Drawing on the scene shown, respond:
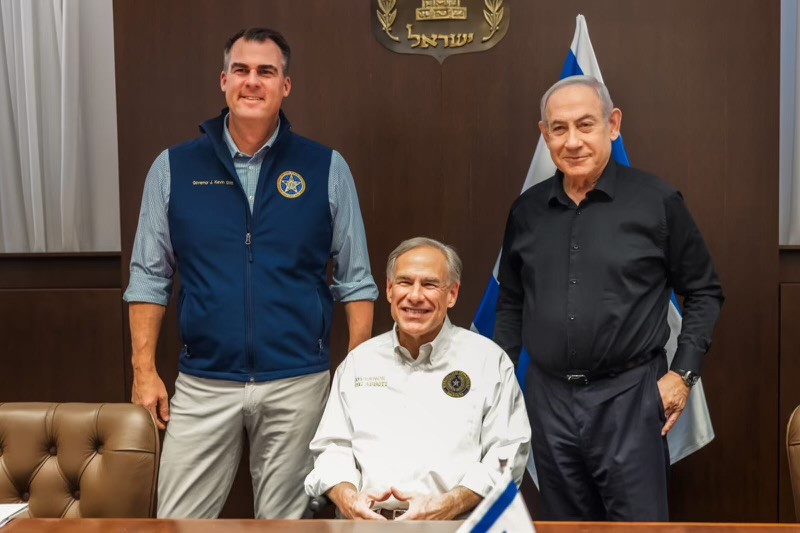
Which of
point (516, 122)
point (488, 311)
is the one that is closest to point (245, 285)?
point (488, 311)

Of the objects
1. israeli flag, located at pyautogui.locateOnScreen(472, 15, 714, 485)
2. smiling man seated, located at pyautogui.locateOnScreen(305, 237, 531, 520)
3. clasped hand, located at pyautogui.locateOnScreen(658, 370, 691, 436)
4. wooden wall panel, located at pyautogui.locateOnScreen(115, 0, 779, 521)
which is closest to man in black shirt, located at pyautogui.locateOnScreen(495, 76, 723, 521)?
clasped hand, located at pyautogui.locateOnScreen(658, 370, 691, 436)

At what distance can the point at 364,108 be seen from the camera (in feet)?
10.7

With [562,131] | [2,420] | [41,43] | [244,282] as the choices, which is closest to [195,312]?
[244,282]

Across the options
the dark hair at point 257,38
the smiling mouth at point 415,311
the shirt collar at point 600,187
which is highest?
the dark hair at point 257,38

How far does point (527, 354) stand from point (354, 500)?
3.61 ft

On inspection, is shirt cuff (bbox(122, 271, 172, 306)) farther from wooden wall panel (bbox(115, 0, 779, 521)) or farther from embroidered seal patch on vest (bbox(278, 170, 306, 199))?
wooden wall panel (bbox(115, 0, 779, 521))

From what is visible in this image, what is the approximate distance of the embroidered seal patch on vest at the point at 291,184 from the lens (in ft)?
8.64

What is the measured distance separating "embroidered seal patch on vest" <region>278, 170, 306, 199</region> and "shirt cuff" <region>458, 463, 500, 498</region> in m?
0.98

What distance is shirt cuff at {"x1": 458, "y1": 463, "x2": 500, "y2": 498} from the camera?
7.07 feet

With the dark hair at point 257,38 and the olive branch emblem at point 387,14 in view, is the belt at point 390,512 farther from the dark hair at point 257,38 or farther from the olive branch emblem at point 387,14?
the olive branch emblem at point 387,14

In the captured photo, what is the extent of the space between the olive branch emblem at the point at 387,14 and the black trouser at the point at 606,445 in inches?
57.7

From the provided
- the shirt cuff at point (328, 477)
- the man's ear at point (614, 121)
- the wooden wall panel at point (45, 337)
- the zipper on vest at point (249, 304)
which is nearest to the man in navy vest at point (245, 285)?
the zipper on vest at point (249, 304)

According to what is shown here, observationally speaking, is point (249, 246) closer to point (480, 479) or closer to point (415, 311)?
point (415, 311)

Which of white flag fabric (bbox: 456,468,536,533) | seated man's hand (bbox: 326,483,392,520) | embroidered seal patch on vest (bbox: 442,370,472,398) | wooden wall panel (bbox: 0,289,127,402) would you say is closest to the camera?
white flag fabric (bbox: 456,468,536,533)
